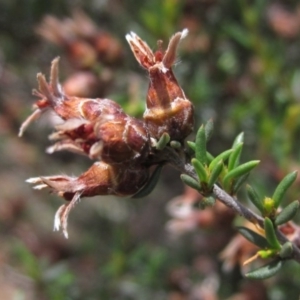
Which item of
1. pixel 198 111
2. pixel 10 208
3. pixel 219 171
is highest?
pixel 219 171

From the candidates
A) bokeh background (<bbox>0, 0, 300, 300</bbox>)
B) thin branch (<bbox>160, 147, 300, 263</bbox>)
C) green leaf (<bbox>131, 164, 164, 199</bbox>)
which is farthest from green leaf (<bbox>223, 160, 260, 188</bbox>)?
bokeh background (<bbox>0, 0, 300, 300</bbox>)

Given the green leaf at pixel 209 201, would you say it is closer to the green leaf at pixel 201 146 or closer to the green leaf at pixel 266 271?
the green leaf at pixel 201 146

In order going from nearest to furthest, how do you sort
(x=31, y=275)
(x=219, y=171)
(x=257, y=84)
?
1. (x=219, y=171)
2. (x=31, y=275)
3. (x=257, y=84)

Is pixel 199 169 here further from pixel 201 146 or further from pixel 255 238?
pixel 255 238

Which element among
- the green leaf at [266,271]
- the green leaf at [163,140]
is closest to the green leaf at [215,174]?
the green leaf at [163,140]

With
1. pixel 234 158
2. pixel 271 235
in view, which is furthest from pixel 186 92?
pixel 271 235

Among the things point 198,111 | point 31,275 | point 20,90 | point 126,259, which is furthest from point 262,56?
point 20,90

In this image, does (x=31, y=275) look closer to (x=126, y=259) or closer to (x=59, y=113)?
(x=126, y=259)

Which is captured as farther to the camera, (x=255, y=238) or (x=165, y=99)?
(x=255, y=238)
